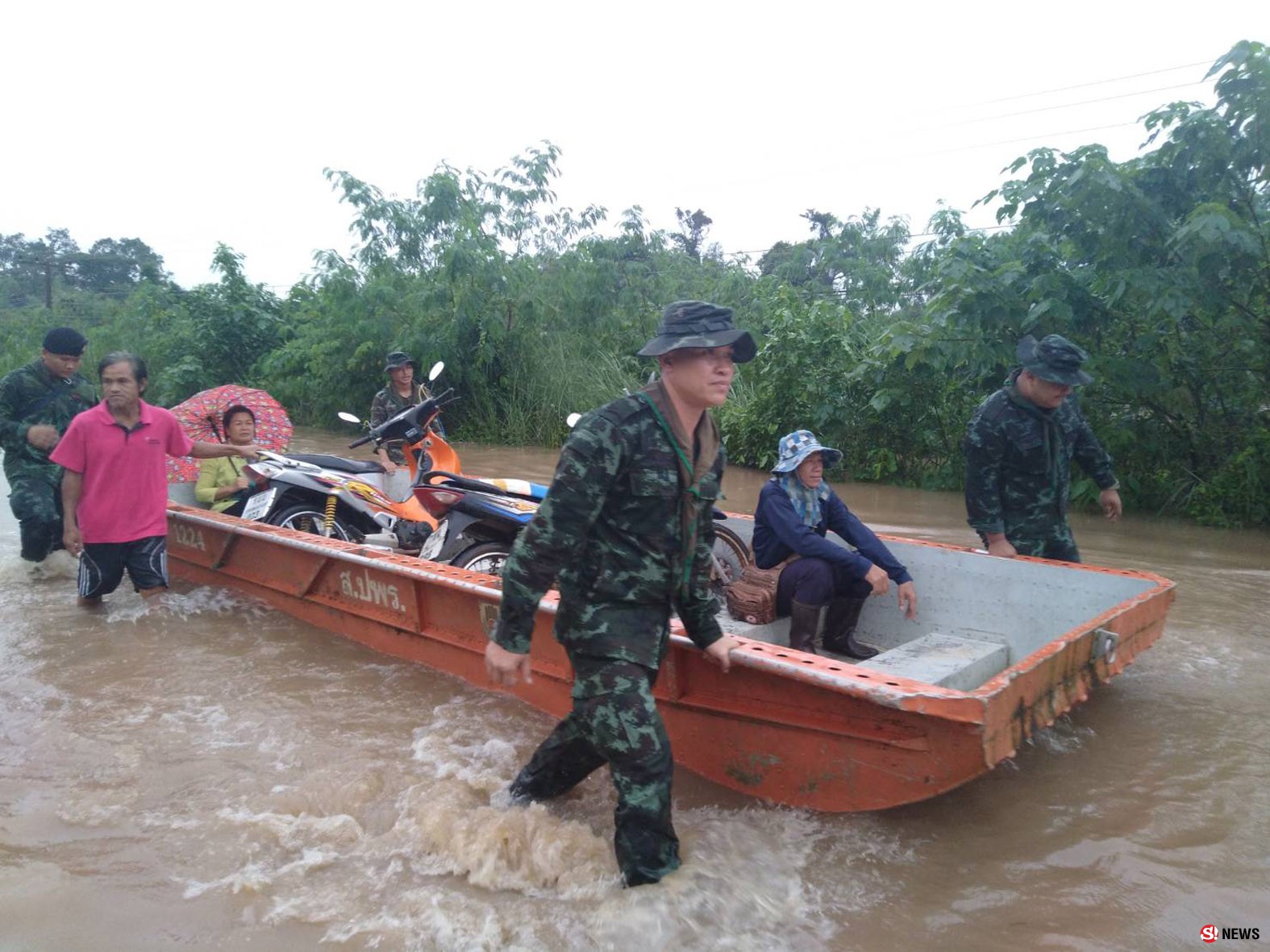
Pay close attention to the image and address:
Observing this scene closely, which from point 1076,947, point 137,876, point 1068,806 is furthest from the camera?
point 1068,806

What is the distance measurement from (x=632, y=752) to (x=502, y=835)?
780mm

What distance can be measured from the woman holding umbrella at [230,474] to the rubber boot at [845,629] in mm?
4100

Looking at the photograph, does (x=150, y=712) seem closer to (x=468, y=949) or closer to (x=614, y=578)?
(x=468, y=949)

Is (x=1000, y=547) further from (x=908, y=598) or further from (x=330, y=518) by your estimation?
(x=330, y=518)

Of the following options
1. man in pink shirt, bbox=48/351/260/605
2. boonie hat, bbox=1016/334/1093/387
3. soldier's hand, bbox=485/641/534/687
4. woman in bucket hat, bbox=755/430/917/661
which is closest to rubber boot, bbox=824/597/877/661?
woman in bucket hat, bbox=755/430/917/661

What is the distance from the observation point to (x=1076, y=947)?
2.71 meters

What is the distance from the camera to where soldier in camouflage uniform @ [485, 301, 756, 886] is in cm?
263

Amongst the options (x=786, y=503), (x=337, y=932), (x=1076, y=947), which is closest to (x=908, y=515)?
(x=786, y=503)

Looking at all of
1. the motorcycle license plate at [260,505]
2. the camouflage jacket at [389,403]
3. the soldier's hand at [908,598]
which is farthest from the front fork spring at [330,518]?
the soldier's hand at [908,598]

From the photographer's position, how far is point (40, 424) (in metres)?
6.01

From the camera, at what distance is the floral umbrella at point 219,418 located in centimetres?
639

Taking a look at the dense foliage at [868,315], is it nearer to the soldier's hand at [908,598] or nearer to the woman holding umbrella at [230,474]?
the soldier's hand at [908,598]

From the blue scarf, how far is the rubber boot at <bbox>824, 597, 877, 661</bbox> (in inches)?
16.4

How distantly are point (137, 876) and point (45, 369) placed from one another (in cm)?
420
